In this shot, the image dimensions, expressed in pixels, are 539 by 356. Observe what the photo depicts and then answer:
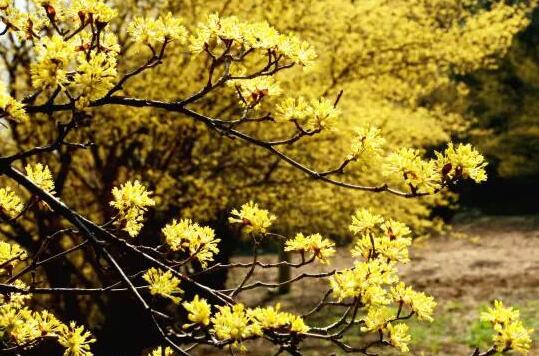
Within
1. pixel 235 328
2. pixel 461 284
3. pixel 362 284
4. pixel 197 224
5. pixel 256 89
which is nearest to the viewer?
pixel 235 328

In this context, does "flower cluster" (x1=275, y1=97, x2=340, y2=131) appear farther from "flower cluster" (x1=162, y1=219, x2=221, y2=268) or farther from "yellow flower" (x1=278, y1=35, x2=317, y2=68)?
"flower cluster" (x1=162, y1=219, x2=221, y2=268)

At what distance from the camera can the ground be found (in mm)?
10109

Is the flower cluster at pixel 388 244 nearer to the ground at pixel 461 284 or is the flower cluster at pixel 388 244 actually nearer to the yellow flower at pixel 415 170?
the yellow flower at pixel 415 170

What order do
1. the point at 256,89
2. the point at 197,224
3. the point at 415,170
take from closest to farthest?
the point at 415,170
the point at 256,89
the point at 197,224

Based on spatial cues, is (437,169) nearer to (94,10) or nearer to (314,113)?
(314,113)

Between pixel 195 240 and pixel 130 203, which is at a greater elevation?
pixel 130 203

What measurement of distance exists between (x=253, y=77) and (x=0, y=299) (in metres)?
1.47

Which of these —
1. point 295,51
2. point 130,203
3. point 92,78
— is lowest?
point 130,203

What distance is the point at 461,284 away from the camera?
1521cm

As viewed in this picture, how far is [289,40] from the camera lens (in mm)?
2256

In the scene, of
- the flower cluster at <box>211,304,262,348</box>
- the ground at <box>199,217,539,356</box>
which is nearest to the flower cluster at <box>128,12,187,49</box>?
the flower cluster at <box>211,304,262,348</box>

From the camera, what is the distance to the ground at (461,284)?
10.1 meters

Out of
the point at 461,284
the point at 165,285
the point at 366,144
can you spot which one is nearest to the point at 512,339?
the point at 366,144

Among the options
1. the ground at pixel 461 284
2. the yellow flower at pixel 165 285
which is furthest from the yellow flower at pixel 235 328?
the ground at pixel 461 284
